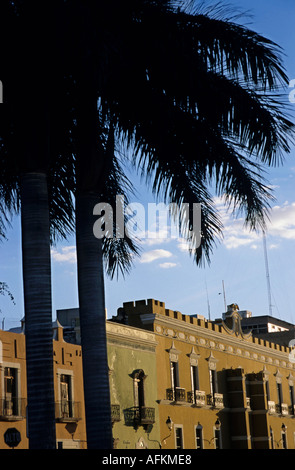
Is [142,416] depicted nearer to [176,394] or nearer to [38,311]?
[176,394]

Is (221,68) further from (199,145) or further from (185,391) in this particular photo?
(185,391)

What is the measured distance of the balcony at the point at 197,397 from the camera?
3581cm

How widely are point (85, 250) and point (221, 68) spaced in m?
2.99

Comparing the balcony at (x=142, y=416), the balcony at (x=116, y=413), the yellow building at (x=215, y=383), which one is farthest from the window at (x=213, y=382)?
the balcony at (x=116, y=413)

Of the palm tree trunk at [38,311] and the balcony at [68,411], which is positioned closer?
the palm tree trunk at [38,311]

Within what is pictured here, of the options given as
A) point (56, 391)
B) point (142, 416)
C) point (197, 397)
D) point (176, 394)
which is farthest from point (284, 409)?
point (56, 391)

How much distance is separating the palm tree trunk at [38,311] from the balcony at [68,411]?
17.4 metres

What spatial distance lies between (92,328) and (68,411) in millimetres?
17533

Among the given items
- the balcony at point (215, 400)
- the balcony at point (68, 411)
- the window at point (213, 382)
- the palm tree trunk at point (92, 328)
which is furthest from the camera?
the window at point (213, 382)

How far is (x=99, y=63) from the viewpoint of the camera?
952 cm

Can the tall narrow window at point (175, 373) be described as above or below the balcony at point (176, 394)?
above

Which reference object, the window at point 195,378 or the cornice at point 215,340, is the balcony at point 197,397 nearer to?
the window at point 195,378

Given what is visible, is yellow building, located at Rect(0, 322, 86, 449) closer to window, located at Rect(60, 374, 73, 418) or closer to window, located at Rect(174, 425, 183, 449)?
window, located at Rect(60, 374, 73, 418)

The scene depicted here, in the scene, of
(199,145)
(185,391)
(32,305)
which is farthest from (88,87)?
(185,391)
